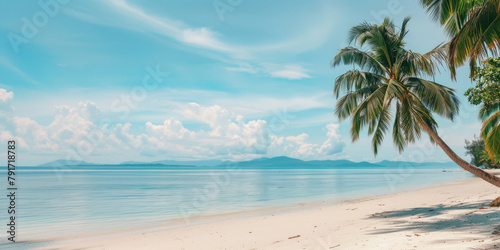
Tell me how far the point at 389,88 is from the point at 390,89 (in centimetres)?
4

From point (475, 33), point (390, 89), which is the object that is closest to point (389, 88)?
point (390, 89)

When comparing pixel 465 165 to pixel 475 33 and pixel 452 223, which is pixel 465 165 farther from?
pixel 475 33

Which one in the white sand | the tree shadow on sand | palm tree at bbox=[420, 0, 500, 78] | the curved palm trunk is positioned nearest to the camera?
palm tree at bbox=[420, 0, 500, 78]

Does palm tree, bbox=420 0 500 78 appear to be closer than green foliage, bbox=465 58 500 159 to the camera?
Yes

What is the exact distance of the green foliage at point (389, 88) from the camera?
11000mm

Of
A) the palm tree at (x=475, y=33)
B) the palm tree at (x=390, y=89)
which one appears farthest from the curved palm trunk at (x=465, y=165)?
the palm tree at (x=475, y=33)

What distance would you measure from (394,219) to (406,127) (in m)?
3.04

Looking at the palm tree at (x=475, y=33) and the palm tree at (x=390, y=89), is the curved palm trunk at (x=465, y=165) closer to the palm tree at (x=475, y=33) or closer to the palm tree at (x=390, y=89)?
the palm tree at (x=390, y=89)

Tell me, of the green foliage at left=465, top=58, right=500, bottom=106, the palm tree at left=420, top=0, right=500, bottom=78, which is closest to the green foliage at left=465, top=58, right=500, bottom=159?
the green foliage at left=465, top=58, right=500, bottom=106

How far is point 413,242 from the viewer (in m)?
6.98

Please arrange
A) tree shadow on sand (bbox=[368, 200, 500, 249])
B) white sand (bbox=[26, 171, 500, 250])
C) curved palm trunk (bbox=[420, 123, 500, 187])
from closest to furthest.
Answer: white sand (bbox=[26, 171, 500, 250]) < tree shadow on sand (bbox=[368, 200, 500, 249]) < curved palm trunk (bbox=[420, 123, 500, 187])

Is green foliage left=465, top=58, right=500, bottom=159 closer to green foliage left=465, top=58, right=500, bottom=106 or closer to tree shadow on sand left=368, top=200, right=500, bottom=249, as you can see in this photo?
green foliage left=465, top=58, right=500, bottom=106

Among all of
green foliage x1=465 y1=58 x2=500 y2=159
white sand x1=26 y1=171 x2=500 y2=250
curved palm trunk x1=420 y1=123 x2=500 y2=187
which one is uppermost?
green foliage x1=465 y1=58 x2=500 y2=159

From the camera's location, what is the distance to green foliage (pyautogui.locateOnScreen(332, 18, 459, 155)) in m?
11.0
